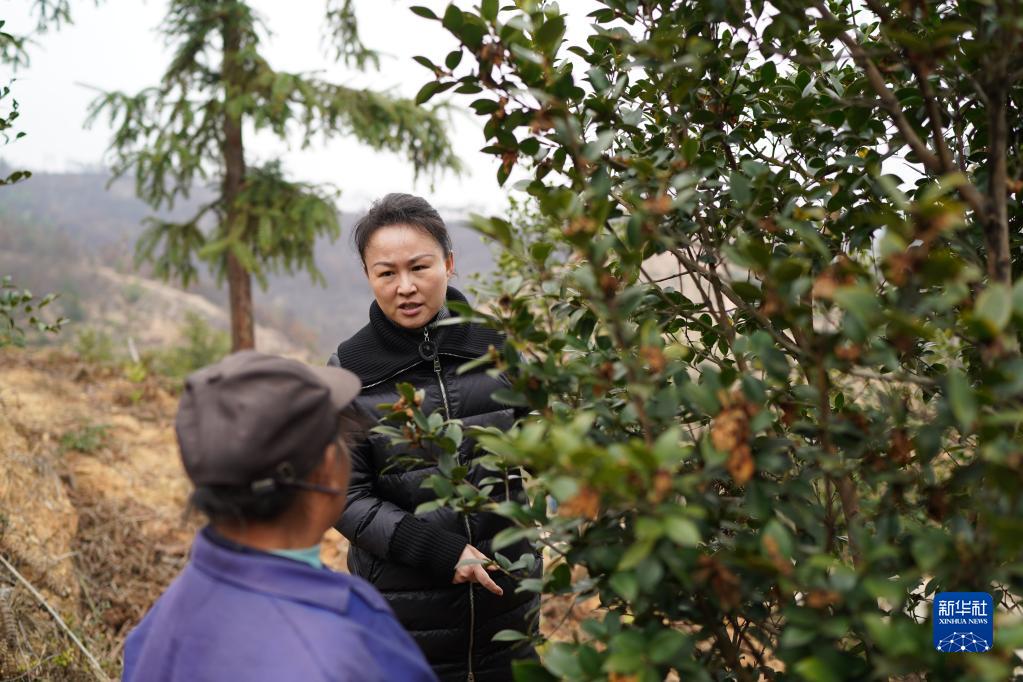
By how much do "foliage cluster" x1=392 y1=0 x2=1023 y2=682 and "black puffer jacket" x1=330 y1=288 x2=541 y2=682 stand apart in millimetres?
436

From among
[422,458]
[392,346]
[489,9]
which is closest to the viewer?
[489,9]

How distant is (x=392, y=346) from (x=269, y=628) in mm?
1157

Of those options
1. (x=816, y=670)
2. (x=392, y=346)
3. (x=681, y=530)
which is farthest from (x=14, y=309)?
(x=816, y=670)

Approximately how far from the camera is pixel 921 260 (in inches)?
38.3

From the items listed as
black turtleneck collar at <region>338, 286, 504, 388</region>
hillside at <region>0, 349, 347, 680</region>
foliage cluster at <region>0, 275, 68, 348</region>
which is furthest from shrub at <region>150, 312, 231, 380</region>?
black turtleneck collar at <region>338, 286, 504, 388</region>

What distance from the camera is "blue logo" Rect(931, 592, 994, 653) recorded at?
1.19m

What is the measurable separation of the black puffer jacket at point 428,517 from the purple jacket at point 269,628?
84cm

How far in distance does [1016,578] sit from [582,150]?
924mm

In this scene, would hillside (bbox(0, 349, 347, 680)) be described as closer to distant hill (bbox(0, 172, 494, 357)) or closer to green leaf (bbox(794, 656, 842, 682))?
green leaf (bbox(794, 656, 842, 682))

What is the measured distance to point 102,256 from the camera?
4044 centimetres

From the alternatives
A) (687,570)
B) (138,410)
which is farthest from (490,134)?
(138,410)

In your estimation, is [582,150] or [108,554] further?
[108,554]

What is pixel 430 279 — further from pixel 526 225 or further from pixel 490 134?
pixel 526 225

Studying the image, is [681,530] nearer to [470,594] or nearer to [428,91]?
[428,91]
